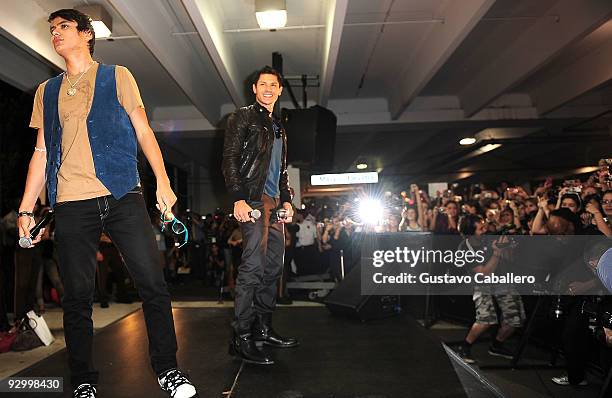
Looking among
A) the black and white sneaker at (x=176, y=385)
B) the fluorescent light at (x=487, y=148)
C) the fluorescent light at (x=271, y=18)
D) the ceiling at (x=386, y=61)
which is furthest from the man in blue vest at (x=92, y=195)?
the fluorescent light at (x=487, y=148)

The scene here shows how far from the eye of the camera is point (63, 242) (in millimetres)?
1410

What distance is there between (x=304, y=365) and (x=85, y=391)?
90 cm

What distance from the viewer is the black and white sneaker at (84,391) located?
1.39m

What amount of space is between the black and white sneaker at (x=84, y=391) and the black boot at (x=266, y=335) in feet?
3.15

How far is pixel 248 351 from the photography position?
1953mm

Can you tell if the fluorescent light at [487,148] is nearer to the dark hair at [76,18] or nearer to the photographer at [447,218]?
the photographer at [447,218]

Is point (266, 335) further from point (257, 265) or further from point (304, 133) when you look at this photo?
point (304, 133)

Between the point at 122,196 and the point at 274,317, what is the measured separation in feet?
6.91

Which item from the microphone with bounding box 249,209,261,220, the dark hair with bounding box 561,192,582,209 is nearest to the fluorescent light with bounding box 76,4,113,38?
the microphone with bounding box 249,209,261,220

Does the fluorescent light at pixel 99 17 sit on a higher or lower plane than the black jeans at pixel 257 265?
higher

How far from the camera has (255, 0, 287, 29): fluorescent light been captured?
13.5ft

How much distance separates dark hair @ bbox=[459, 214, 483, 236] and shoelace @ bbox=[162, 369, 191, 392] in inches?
146

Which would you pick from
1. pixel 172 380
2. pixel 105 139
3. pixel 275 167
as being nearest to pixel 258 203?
pixel 275 167

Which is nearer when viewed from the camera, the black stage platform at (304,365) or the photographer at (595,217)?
the black stage platform at (304,365)
